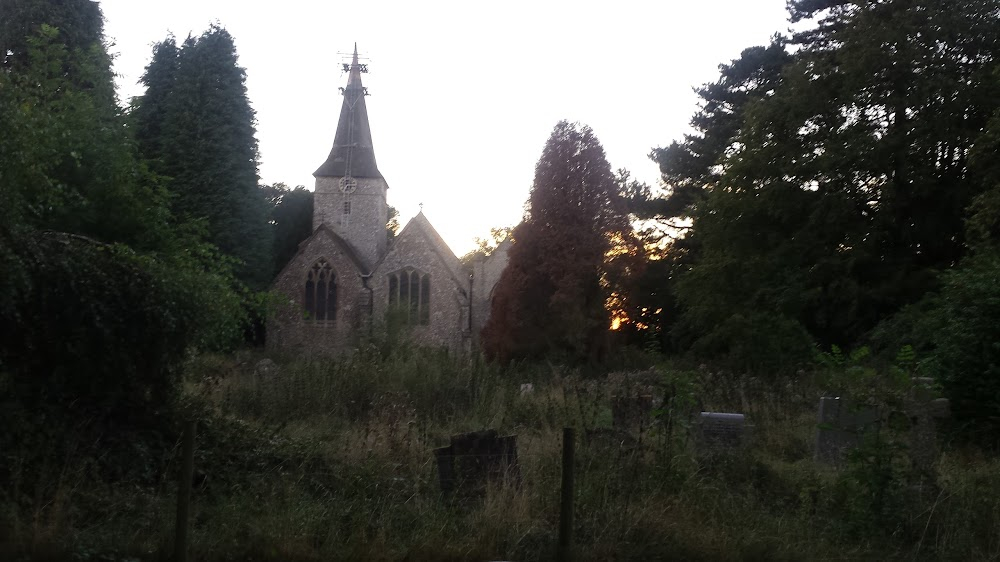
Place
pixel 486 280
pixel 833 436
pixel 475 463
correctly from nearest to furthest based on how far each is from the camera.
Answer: pixel 475 463 → pixel 833 436 → pixel 486 280

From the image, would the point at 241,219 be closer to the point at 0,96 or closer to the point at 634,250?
the point at 634,250

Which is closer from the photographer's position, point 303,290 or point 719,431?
point 719,431

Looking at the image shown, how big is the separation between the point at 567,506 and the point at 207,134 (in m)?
37.2

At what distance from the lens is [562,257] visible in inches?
1390

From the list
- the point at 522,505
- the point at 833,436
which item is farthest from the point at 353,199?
the point at 522,505

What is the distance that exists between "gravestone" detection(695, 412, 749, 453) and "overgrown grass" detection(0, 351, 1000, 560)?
17 centimetres

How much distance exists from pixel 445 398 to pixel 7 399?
6.32 meters

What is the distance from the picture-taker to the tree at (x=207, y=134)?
130 ft

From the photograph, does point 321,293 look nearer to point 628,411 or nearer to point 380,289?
point 380,289

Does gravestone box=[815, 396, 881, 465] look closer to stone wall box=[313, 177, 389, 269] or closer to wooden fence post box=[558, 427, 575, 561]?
wooden fence post box=[558, 427, 575, 561]

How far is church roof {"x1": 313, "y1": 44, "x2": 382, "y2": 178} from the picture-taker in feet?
165

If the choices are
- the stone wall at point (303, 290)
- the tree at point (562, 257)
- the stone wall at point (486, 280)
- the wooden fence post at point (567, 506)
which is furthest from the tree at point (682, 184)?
the wooden fence post at point (567, 506)

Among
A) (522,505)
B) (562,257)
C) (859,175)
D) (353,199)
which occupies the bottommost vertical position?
(522,505)

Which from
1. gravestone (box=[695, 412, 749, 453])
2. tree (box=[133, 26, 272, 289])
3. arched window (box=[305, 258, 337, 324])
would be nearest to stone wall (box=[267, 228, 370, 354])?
arched window (box=[305, 258, 337, 324])
